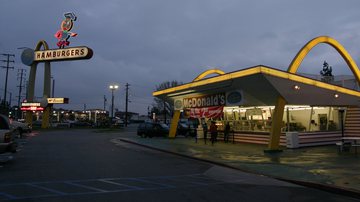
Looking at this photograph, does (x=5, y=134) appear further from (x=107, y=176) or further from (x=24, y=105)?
(x=24, y=105)

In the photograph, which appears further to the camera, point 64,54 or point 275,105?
point 64,54

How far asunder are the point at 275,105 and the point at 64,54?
136ft

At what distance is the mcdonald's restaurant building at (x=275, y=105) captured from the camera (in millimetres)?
20703

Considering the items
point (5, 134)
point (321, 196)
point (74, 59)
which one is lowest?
point (321, 196)

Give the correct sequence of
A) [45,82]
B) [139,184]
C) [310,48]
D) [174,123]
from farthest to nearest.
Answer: [45,82], [174,123], [310,48], [139,184]

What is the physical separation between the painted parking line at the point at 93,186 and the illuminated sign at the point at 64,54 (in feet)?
147

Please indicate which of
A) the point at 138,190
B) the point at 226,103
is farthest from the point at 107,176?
the point at 226,103

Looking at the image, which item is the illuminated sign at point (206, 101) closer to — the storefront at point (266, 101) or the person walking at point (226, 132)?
the storefront at point (266, 101)

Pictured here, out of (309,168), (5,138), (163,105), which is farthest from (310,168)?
(163,105)

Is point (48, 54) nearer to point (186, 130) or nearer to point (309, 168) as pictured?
point (186, 130)

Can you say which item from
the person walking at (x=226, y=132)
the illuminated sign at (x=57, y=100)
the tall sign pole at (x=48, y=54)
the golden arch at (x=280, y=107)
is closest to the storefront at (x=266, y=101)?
the golden arch at (x=280, y=107)

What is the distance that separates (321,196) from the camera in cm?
938

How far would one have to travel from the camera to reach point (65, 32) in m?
56.9

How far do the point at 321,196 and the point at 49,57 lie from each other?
5311 centimetres
